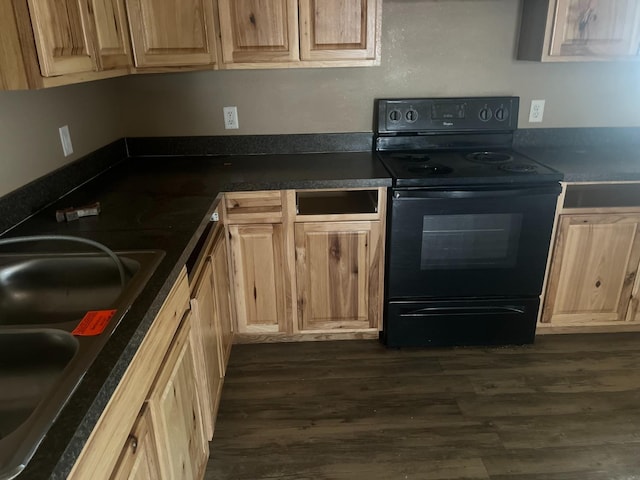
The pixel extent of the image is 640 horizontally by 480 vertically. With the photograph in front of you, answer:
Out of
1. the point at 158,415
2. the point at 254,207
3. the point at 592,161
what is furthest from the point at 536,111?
the point at 158,415

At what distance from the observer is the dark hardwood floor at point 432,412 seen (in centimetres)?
186

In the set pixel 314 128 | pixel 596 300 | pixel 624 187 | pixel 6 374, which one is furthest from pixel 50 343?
pixel 624 187

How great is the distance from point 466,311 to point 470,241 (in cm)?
36

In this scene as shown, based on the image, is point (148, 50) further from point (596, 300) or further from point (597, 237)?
point (596, 300)

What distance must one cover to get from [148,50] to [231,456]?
171cm

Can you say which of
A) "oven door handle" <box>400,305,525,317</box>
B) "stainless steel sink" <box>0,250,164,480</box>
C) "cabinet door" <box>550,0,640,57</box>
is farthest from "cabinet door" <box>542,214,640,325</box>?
"stainless steel sink" <box>0,250,164,480</box>

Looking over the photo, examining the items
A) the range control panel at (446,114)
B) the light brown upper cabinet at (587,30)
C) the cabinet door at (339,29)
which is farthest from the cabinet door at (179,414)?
the light brown upper cabinet at (587,30)

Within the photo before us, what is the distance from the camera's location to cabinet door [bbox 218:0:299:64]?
2.18 m

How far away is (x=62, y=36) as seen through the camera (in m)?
1.44

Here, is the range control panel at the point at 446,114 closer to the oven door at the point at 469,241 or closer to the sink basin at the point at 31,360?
the oven door at the point at 469,241

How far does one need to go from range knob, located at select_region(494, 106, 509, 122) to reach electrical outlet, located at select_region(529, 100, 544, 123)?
0.53 ft

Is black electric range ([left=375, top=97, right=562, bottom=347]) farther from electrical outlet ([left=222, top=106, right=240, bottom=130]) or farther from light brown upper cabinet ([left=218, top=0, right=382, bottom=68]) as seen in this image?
electrical outlet ([left=222, top=106, right=240, bottom=130])

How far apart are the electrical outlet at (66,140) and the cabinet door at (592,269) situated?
2188 mm

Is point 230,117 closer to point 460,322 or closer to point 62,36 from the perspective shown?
point 62,36
